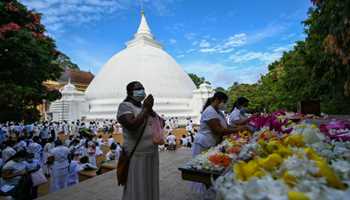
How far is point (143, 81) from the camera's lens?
2880cm

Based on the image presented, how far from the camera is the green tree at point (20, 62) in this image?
7.62 metres

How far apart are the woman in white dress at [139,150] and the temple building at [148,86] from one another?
76.3 feet

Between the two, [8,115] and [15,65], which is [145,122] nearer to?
[15,65]

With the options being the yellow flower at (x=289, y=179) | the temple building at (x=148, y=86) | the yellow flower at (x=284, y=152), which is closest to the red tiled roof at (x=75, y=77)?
the temple building at (x=148, y=86)

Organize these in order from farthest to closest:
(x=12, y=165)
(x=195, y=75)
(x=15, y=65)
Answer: (x=195, y=75), (x=15, y=65), (x=12, y=165)

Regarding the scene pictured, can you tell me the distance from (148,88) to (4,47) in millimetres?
20758

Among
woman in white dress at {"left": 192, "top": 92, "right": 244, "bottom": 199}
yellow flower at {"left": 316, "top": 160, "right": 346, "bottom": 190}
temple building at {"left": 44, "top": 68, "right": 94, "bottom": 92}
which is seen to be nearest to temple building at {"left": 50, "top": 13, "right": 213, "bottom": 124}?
temple building at {"left": 44, "top": 68, "right": 94, "bottom": 92}

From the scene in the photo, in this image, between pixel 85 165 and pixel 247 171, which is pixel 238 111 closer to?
pixel 247 171

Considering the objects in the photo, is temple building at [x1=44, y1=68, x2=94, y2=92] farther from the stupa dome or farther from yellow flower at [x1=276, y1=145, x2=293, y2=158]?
yellow flower at [x1=276, y1=145, x2=293, y2=158]

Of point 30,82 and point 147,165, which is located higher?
point 30,82

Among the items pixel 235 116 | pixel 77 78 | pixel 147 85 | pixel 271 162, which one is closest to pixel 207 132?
pixel 235 116

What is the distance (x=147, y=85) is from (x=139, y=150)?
2616cm

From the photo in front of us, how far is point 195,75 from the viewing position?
47.8m

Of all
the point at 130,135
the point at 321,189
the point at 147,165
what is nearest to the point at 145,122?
the point at 130,135
